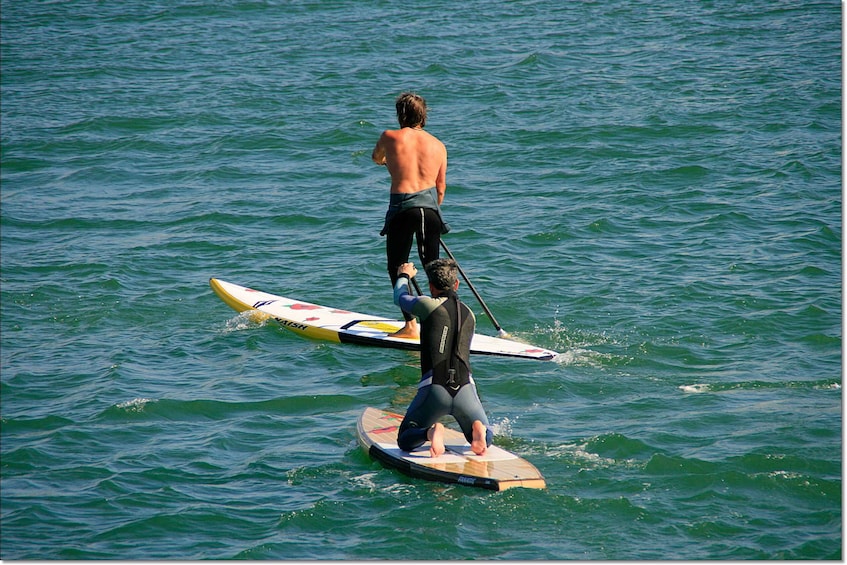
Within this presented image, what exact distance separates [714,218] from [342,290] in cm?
532

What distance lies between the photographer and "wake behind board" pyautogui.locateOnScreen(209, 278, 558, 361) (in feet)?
31.1

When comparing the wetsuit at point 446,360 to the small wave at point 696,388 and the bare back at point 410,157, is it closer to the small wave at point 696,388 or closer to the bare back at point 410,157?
the bare back at point 410,157

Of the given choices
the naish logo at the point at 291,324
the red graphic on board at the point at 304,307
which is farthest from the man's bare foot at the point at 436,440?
the red graphic on board at the point at 304,307

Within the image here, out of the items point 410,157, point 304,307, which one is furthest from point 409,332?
point 410,157

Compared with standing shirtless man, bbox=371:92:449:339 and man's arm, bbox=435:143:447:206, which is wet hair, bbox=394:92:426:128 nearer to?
standing shirtless man, bbox=371:92:449:339

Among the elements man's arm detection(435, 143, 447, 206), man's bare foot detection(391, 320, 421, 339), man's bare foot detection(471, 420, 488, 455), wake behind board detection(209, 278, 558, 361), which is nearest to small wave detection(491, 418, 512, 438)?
man's bare foot detection(471, 420, 488, 455)

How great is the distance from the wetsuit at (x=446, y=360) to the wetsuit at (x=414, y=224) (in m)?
2.07

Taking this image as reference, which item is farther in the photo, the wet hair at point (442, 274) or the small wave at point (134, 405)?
the small wave at point (134, 405)

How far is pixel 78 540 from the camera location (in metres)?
6.48

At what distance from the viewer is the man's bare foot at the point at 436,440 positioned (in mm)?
7047

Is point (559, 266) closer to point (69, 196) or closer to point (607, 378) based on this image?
point (607, 378)

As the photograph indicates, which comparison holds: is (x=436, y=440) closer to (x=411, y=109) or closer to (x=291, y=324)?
(x=411, y=109)

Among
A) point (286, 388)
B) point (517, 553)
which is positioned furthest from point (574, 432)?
point (286, 388)

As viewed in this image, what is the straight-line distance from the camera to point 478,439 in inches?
276
